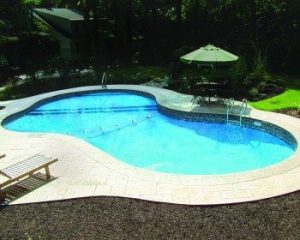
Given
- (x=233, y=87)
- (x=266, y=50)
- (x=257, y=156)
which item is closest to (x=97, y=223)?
(x=257, y=156)

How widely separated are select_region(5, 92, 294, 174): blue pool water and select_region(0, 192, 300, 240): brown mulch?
365cm

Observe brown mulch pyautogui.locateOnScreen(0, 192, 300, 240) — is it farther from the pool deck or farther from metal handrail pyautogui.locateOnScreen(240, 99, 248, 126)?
metal handrail pyautogui.locateOnScreen(240, 99, 248, 126)

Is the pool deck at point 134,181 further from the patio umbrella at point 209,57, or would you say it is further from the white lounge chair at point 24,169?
the patio umbrella at point 209,57

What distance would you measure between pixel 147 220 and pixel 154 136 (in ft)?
23.8

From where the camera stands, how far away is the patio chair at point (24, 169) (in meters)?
9.53

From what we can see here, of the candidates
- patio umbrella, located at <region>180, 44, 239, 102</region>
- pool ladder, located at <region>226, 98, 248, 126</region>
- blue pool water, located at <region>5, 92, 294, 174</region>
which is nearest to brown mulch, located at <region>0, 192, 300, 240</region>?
blue pool water, located at <region>5, 92, 294, 174</region>

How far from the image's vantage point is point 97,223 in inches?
323

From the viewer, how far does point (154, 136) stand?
15352 millimetres

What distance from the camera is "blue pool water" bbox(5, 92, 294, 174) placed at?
42.4 ft

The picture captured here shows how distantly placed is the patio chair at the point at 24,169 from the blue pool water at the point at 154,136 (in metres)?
3.55

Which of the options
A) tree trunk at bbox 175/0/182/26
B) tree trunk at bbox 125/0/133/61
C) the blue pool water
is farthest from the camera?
tree trunk at bbox 125/0/133/61

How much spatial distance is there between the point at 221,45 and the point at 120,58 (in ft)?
27.5

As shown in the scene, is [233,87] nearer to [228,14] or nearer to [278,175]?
[278,175]

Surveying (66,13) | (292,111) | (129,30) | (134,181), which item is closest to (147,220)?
(134,181)
